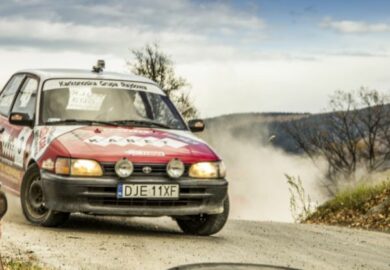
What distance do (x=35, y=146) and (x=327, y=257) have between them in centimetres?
333

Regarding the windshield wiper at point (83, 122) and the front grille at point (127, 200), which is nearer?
the front grille at point (127, 200)

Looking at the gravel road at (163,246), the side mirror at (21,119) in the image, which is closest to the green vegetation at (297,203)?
the gravel road at (163,246)

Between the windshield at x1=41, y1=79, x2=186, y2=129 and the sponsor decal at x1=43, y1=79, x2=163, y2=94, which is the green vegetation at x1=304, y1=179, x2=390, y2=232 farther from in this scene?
the sponsor decal at x1=43, y1=79, x2=163, y2=94

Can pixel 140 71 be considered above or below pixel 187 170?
above

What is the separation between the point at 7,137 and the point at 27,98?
57cm

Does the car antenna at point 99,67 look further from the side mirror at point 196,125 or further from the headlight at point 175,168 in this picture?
the headlight at point 175,168

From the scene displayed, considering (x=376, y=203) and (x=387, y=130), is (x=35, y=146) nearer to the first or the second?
(x=376, y=203)

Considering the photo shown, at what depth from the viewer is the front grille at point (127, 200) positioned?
8.42m

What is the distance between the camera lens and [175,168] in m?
8.58

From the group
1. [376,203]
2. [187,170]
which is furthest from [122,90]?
[376,203]

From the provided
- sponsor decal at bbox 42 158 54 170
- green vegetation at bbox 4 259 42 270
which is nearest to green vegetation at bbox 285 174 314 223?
sponsor decal at bbox 42 158 54 170

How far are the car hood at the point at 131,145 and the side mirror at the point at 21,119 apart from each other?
788 millimetres

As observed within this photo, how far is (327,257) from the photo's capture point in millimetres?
8617

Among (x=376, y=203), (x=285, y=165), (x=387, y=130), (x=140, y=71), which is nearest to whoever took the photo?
(x=376, y=203)
